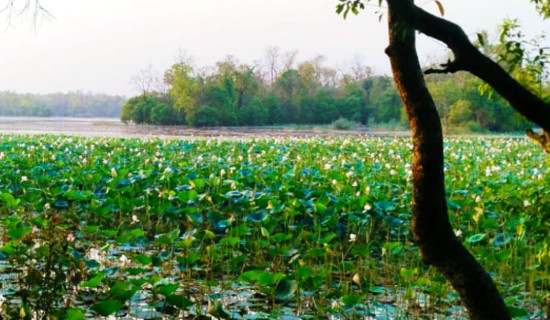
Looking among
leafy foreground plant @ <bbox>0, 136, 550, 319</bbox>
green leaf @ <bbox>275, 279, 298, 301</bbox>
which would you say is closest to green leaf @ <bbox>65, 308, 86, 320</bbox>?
leafy foreground plant @ <bbox>0, 136, 550, 319</bbox>

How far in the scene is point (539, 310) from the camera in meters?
3.76

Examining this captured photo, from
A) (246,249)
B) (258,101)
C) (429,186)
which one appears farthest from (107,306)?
(258,101)

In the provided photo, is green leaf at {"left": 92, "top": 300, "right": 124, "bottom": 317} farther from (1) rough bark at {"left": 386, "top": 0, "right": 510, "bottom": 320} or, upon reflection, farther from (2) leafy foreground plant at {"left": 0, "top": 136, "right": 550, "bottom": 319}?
(1) rough bark at {"left": 386, "top": 0, "right": 510, "bottom": 320}

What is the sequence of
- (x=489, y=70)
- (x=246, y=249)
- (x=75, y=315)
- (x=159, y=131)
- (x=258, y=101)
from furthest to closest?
1. (x=258, y=101)
2. (x=159, y=131)
3. (x=246, y=249)
4. (x=75, y=315)
5. (x=489, y=70)

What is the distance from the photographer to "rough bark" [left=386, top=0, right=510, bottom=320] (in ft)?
8.41

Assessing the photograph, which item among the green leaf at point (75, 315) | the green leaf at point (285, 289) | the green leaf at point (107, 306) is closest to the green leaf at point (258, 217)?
the green leaf at point (285, 289)

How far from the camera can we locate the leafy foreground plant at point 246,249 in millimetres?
3291

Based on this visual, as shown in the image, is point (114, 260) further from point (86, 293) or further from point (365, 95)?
point (365, 95)

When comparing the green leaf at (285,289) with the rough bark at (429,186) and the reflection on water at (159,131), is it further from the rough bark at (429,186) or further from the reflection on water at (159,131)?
the reflection on water at (159,131)

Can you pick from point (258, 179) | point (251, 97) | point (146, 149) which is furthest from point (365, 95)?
point (258, 179)

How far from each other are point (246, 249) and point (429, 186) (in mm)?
2616

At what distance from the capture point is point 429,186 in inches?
102

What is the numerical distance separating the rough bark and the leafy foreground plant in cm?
55

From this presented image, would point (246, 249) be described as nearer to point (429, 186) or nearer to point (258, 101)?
point (429, 186)
